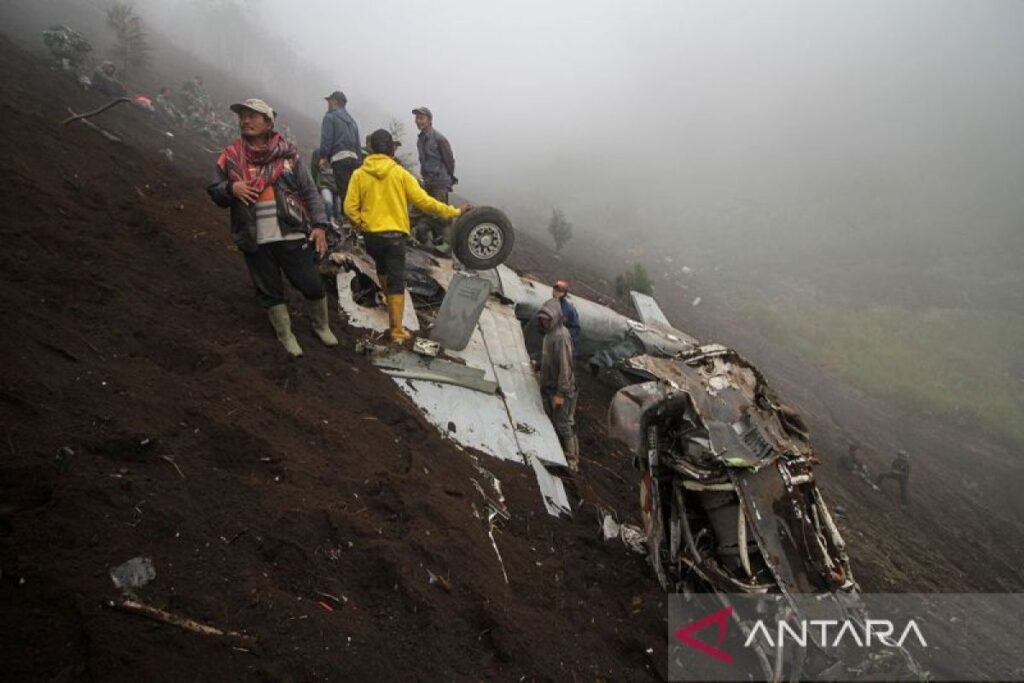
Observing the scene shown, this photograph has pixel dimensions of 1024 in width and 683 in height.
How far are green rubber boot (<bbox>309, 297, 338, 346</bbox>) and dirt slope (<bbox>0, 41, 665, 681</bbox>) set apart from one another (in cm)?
11

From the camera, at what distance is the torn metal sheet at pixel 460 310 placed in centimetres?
520

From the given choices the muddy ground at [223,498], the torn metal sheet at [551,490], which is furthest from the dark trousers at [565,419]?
the torn metal sheet at [551,490]

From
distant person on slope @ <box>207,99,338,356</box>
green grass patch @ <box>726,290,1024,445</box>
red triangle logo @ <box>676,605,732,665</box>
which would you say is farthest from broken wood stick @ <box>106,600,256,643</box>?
green grass patch @ <box>726,290,1024,445</box>

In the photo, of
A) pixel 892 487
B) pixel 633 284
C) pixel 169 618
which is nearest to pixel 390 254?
pixel 169 618

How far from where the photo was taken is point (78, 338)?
9.84ft

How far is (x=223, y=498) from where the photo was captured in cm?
249

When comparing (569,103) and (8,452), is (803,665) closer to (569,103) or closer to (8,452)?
(8,452)

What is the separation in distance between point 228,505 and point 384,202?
273cm

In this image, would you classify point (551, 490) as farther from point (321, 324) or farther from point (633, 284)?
point (633, 284)

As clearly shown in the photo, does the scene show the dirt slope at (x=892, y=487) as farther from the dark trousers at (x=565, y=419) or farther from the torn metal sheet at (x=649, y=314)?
the torn metal sheet at (x=649, y=314)

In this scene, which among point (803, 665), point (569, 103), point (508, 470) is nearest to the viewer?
point (803, 665)

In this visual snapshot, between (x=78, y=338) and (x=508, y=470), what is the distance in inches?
116

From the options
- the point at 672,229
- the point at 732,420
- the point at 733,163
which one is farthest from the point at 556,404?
the point at 733,163

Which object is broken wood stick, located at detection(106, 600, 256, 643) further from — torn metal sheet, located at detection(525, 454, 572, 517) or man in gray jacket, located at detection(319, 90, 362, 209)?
man in gray jacket, located at detection(319, 90, 362, 209)
